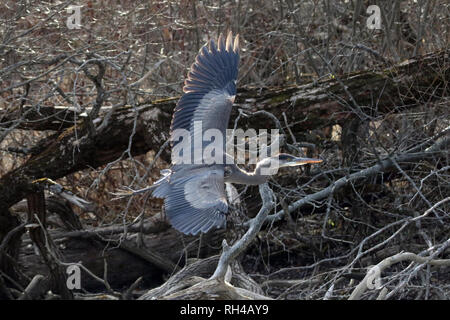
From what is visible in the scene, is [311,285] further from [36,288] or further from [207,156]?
[36,288]

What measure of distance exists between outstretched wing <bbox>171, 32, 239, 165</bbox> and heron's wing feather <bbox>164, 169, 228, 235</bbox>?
0.61ft

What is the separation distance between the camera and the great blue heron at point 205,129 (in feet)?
15.0

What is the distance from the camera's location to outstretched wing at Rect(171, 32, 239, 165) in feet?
16.2

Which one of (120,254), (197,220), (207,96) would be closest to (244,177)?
(207,96)

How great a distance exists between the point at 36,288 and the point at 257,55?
3637 mm

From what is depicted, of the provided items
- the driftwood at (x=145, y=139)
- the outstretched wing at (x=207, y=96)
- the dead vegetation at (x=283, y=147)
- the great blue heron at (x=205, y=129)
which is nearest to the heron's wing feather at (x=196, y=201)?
the great blue heron at (x=205, y=129)

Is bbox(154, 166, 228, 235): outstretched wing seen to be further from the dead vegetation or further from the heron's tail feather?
the dead vegetation

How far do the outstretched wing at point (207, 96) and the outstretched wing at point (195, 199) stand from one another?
16 centimetres

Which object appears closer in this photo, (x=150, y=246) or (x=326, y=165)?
(x=326, y=165)

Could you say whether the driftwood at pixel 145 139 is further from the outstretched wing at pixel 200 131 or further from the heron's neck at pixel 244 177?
the outstretched wing at pixel 200 131

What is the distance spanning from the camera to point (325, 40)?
7.16 meters

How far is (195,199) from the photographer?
4.53 m
